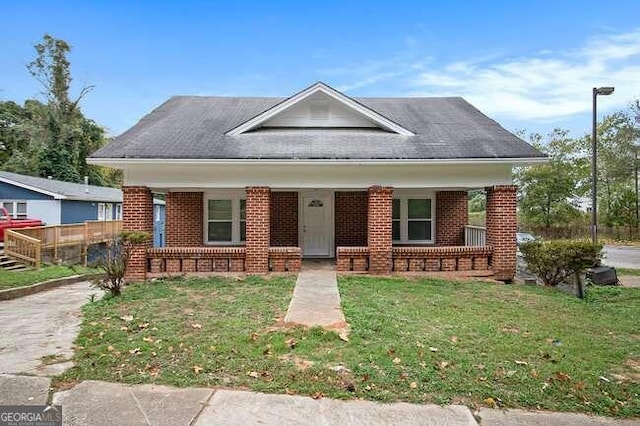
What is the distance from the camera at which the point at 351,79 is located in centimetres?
2995

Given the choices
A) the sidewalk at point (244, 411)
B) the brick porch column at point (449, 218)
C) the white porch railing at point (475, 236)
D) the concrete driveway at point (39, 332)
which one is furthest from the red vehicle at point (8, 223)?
the white porch railing at point (475, 236)

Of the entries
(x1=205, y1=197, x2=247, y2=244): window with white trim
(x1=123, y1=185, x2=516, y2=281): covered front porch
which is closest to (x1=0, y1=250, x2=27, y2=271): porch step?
(x1=123, y1=185, x2=516, y2=281): covered front porch

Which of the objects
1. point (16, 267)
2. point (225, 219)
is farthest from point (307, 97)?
point (16, 267)

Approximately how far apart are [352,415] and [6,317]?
24.0 feet

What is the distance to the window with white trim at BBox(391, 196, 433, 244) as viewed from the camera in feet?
46.2

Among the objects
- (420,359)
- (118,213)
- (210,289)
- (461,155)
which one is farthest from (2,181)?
(420,359)

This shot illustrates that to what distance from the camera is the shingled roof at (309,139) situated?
1044 cm

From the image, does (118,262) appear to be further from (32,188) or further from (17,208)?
(17,208)

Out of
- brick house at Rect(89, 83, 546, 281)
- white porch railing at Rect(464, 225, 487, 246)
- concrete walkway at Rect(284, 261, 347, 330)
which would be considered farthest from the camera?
white porch railing at Rect(464, 225, 487, 246)

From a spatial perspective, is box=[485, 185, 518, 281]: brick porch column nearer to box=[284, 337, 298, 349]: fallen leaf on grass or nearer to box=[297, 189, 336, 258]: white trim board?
box=[297, 189, 336, 258]: white trim board

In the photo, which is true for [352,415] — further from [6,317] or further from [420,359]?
[6,317]

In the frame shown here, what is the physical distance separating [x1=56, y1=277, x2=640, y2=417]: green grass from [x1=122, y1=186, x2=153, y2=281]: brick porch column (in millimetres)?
2532

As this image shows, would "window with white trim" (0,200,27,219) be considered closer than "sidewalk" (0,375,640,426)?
No

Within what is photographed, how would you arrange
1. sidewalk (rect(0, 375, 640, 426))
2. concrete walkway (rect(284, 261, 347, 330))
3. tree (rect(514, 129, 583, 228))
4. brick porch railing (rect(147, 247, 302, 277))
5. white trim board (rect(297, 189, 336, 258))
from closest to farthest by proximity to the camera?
1. sidewalk (rect(0, 375, 640, 426))
2. concrete walkway (rect(284, 261, 347, 330))
3. brick porch railing (rect(147, 247, 302, 277))
4. white trim board (rect(297, 189, 336, 258))
5. tree (rect(514, 129, 583, 228))
